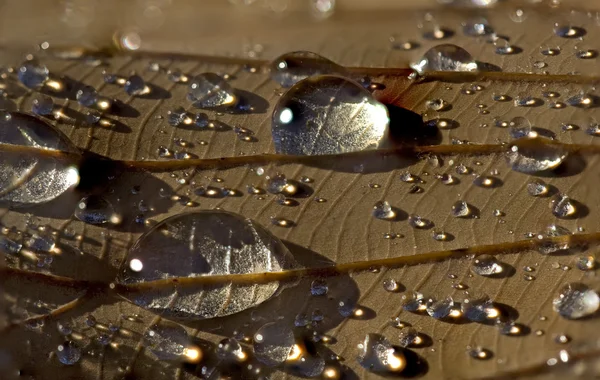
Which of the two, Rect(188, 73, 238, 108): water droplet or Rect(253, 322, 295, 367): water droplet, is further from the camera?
Rect(188, 73, 238, 108): water droplet

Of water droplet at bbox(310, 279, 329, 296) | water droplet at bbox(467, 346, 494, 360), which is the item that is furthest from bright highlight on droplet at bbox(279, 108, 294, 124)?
water droplet at bbox(467, 346, 494, 360)

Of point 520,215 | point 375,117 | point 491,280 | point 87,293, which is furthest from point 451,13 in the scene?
point 87,293

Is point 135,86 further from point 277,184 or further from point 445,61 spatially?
point 445,61

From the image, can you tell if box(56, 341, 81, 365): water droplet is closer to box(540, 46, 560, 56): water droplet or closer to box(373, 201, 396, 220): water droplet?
box(373, 201, 396, 220): water droplet

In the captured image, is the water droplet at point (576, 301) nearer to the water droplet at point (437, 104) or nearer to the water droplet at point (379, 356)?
the water droplet at point (379, 356)

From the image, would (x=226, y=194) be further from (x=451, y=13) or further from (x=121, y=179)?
(x=451, y=13)

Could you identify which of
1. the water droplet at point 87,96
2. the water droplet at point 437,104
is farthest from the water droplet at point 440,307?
the water droplet at point 87,96
